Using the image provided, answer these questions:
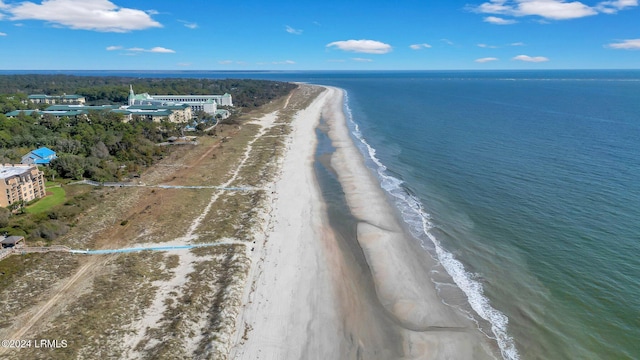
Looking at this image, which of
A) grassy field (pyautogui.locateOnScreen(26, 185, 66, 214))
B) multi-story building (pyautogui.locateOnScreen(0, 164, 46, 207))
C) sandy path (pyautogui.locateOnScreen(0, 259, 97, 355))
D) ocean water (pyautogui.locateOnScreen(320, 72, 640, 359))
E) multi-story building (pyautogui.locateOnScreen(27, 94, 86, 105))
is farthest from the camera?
multi-story building (pyautogui.locateOnScreen(27, 94, 86, 105))

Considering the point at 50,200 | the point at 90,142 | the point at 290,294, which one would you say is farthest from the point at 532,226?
the point at 90,142

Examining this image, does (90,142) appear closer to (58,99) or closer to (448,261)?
(448,261)

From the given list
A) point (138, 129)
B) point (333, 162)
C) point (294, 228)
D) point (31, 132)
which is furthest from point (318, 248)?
point (31, 132)

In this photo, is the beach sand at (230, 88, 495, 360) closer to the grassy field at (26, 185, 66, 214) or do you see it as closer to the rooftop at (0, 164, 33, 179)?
the grassy field at (26, 185, 66, 214)

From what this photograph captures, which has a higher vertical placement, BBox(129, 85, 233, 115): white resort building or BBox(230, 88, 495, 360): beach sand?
BBox(129, 85, 233, 115): white resort building

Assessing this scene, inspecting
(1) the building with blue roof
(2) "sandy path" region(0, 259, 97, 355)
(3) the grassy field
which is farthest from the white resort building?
(2) "sandy path" region(0, 259, 97, 355)
